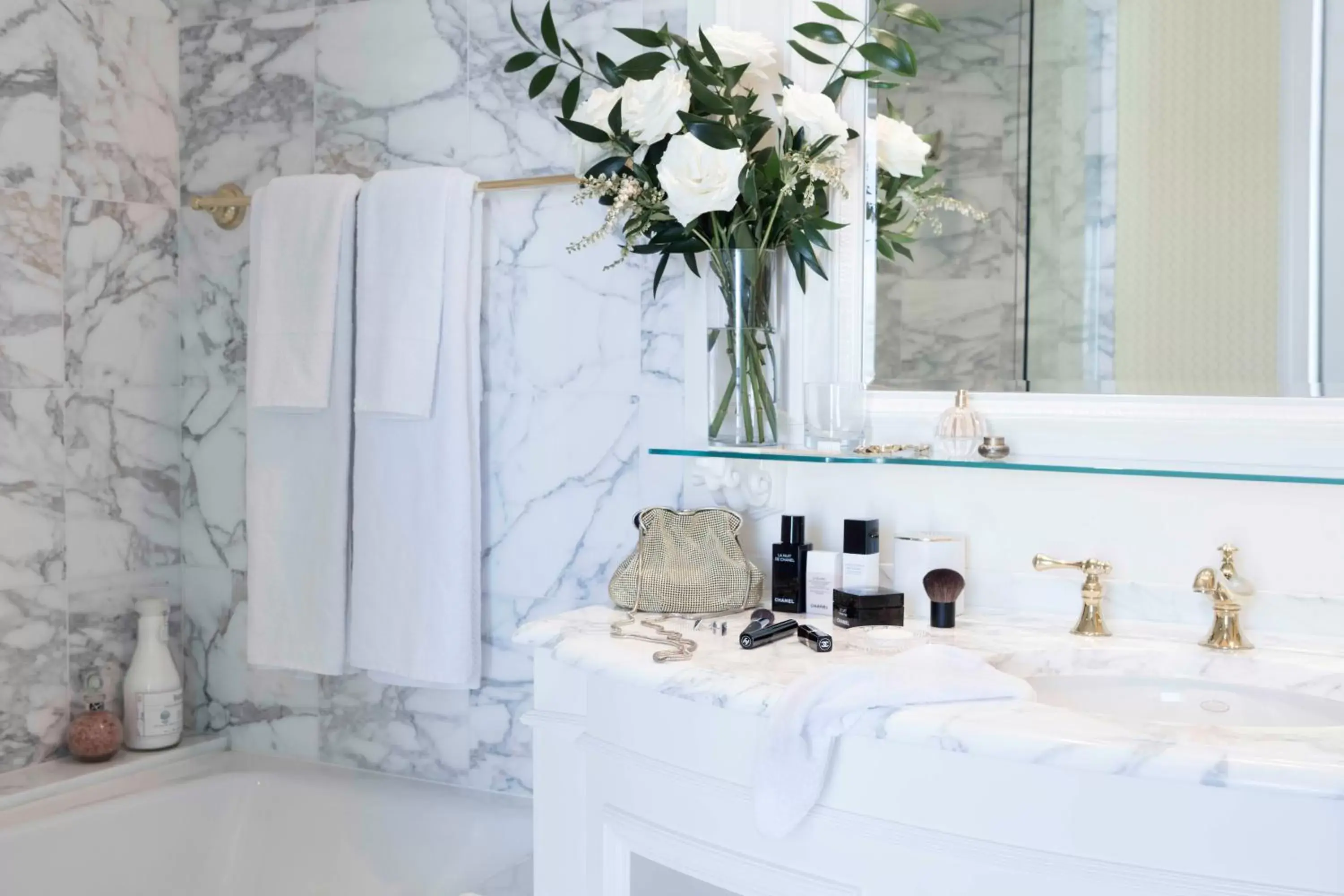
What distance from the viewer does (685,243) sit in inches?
65.9

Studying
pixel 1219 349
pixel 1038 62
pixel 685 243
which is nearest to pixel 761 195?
pixel 685 243

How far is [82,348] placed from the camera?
217cm

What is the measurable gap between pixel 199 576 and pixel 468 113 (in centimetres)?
103

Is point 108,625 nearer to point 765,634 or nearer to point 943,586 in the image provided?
point 765,634

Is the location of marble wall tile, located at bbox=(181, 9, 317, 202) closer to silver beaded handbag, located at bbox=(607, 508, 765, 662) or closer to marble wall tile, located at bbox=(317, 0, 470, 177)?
marble wall tile, located at bbox=(317, 0, 470, 177)

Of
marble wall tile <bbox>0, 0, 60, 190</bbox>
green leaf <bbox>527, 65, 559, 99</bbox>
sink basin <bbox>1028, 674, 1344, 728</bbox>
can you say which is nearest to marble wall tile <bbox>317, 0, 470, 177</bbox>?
green leaf <bbox>527, 65, 559, 99</bbox>

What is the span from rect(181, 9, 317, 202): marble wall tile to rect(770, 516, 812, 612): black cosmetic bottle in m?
1.15

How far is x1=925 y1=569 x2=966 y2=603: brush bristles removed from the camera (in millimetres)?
1469

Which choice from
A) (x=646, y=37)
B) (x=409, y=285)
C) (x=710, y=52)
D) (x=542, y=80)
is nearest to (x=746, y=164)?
(x=710, y=52)

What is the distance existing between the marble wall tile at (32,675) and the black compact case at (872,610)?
1.43m

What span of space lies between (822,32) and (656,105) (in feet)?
0.78

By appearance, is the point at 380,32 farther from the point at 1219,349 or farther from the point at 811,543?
the point at 1219,349

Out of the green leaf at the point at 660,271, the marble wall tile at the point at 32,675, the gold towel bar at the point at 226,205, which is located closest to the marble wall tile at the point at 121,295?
the gold towel bar at the point at 226,205

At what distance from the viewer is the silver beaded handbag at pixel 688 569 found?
1578 mm
